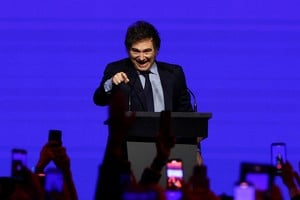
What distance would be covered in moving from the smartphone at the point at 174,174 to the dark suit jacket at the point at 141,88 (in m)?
1.21

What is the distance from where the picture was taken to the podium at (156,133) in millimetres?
2594

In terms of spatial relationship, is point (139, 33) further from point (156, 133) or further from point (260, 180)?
point (260, 180)

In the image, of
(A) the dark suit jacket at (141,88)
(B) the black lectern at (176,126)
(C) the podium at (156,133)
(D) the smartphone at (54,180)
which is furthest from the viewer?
(A) the dark suit jacket at (141,88)

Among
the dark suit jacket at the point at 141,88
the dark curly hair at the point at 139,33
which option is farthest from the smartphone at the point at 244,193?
the dark curly hair at the point at 139,33

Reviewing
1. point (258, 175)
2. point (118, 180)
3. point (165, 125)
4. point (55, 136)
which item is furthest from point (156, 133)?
point (118, 180)

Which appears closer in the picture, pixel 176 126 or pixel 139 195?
pixel 139 195

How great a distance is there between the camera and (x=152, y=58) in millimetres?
3127

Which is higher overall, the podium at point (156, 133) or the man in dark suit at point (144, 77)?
the man in dark suit at point (144, 77)

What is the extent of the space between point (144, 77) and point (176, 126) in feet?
1.42

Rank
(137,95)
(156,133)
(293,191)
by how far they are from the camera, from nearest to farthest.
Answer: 1. (293,191)
2. (156,133)
3. (137,95)

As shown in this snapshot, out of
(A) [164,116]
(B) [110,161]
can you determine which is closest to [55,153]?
(A) [164,116]

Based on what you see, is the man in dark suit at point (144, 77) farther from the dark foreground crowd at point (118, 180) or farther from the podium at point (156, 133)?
the dark foreground crowd at point (118, 180)

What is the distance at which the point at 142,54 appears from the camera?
10.1 feet

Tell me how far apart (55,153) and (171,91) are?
1676mm
